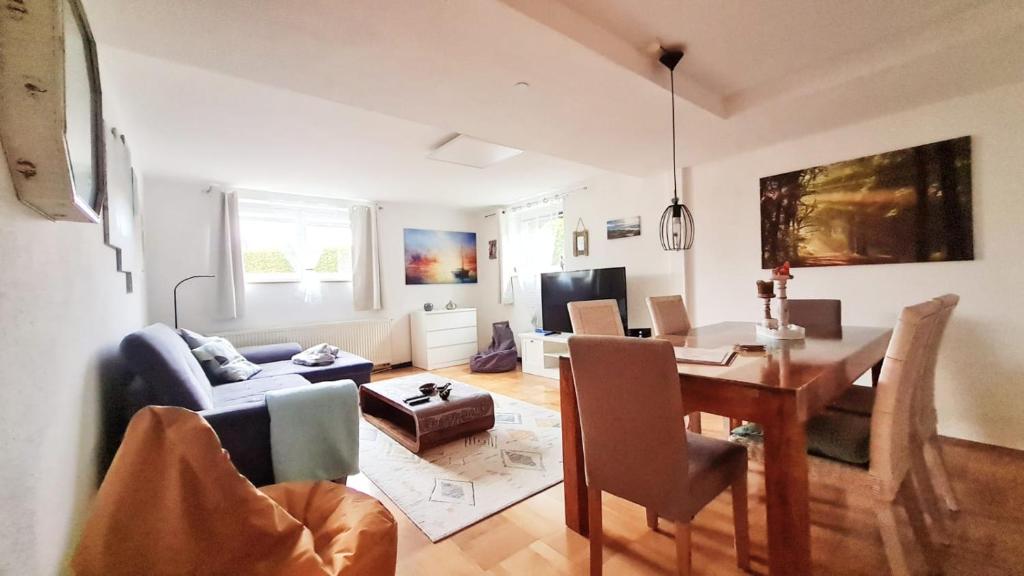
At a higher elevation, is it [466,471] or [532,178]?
[532,178]

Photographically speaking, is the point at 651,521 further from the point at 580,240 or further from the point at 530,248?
the point at 530,248

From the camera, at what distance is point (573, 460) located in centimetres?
166

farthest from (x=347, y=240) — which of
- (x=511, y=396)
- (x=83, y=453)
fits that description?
(x=83, y=453)

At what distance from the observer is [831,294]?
2.84 metres

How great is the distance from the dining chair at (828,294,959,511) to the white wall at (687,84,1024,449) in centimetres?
98

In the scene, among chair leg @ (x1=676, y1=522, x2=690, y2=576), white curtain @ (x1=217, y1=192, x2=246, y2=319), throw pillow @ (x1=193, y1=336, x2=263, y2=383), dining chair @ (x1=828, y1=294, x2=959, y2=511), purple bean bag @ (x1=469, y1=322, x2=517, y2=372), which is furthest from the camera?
purple bean bag @ (x1=469, y1=322, x2=517, y2=372)

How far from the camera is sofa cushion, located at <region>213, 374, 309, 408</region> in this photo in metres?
2.39

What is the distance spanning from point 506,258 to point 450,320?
1.22m

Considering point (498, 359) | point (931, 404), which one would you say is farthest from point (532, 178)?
point (931, 404)

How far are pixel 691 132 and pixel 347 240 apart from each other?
13.8 ft

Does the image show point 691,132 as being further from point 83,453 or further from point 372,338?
point 372,338

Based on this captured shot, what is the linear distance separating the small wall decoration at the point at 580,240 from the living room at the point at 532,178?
1.50ft

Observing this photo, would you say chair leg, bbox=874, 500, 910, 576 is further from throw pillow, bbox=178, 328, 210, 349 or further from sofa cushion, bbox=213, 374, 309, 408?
throw pillow, bbox=178, 328, 210, 349

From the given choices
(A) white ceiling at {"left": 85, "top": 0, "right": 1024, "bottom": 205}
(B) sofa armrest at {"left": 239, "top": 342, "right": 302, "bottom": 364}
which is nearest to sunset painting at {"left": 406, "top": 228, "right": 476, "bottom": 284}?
(B) sofa armrest at {"left": 239, "top": 342, "right": 302, "bottom": 364}
